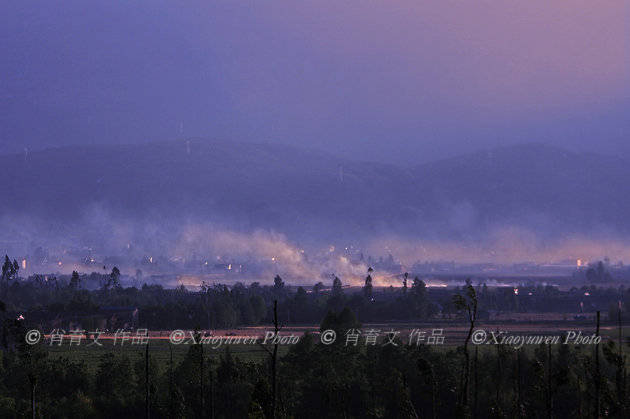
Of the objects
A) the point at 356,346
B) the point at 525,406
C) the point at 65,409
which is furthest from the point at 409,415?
the point at 356,346

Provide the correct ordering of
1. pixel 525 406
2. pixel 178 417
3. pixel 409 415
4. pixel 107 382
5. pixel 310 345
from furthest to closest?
pixel 310 345, pixel 107 382, pixel 525 406, pixel 178 417, pixel 409 415

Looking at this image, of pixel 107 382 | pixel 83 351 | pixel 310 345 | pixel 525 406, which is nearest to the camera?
pixel 525 406

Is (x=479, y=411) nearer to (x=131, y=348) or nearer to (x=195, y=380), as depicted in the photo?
(x=195, y=380)

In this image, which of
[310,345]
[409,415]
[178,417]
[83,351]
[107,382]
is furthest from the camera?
[83,351]

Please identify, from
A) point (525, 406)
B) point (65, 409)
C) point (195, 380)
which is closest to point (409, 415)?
point (525, 406)

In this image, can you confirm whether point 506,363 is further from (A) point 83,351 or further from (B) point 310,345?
(A) point 83,351

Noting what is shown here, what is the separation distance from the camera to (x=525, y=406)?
94.5 m

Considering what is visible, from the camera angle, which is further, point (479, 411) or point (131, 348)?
point (131, 348)

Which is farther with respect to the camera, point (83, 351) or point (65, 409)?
point (83, 351)

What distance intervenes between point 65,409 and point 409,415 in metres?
37.8

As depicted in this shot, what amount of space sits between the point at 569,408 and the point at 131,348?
111 meters

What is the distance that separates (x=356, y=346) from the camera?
123250 millimetres

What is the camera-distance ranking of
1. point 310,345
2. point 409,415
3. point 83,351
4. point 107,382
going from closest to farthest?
point 409,415, point 107,382, point 310,345, point 83,351

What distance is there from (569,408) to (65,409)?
2055 inches
